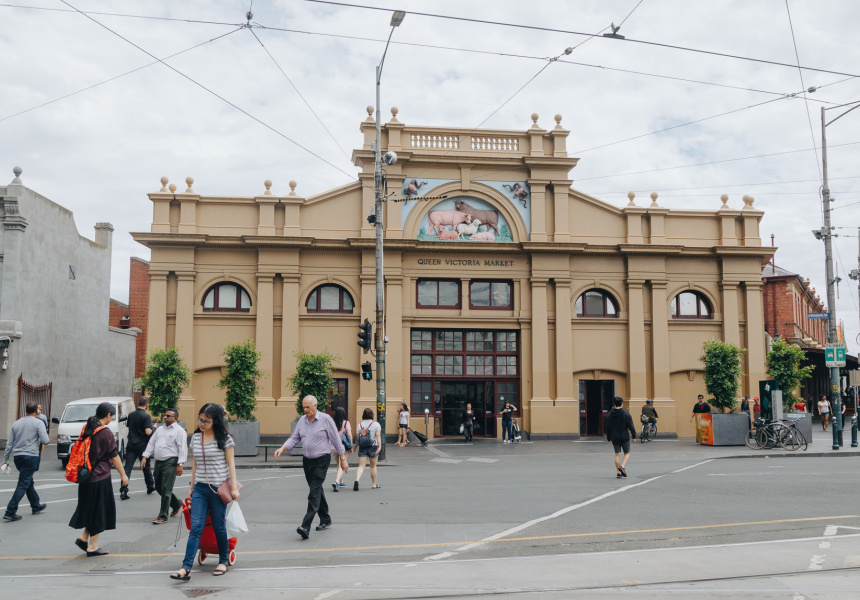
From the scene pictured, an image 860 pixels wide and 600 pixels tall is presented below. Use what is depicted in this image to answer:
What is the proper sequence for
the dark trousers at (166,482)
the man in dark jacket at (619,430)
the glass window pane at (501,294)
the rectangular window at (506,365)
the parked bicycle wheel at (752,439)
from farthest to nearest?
the glass window pane at (501,294) → the rectangular window at (506,365) → the parked bicycle wheel at (752,439) → the man in dark jacket at (619,430) → the dark trousers at (166,482)

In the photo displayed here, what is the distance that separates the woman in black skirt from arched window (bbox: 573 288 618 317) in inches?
958

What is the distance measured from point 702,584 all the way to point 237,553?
509cm

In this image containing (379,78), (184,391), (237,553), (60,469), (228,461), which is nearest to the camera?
(228,461)

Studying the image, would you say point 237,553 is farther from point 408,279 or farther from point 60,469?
point 408,279

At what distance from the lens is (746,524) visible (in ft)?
34.9

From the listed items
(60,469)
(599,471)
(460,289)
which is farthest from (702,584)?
(460,289)

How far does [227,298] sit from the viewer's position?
2991cm

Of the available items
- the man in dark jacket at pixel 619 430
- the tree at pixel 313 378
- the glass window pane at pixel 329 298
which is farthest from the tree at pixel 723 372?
the glass window pane at pixel 329 298

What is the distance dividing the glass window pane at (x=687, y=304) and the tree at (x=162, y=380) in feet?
65.1

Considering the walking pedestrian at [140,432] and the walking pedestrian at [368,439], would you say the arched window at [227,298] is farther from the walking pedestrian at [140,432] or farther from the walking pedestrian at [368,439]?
the walking pedestrian at [368,439]

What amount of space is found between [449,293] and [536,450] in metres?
7.91

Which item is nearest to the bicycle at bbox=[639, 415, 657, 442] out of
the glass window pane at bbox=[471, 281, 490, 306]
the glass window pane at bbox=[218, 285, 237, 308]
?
the glass window pane at bbox=[471, 281, 490, 306]

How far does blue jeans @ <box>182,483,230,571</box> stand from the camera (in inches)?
305

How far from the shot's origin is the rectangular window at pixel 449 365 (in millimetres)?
30575
